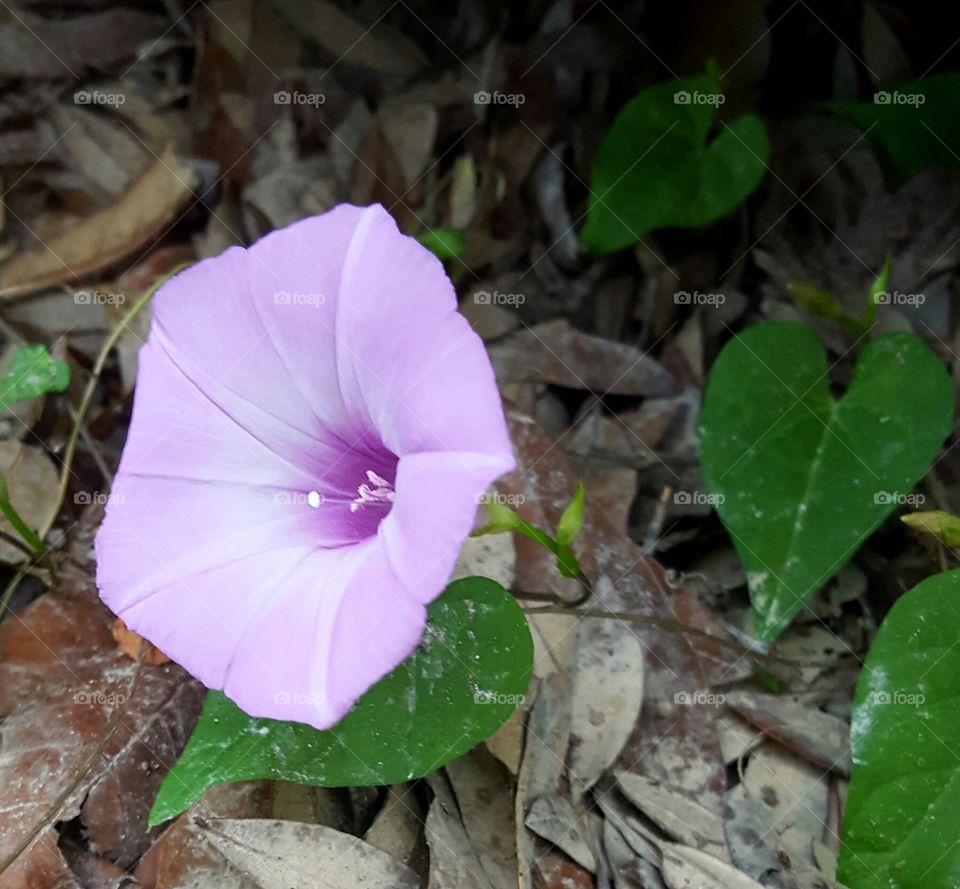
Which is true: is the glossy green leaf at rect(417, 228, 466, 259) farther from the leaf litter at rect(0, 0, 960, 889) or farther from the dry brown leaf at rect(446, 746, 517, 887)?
the dry brown leaf at rect(446, 746, 517, 887)

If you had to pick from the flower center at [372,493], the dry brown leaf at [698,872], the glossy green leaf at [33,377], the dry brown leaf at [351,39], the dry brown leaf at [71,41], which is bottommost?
the dry brown leaf at [698,872]

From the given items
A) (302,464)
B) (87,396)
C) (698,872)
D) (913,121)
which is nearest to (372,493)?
(302,464)

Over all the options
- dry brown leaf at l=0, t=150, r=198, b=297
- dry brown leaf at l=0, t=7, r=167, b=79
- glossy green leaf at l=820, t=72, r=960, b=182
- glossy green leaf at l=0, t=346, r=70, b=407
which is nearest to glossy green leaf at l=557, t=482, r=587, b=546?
glossy green leaf at l=0, t=346, r=70, b=407

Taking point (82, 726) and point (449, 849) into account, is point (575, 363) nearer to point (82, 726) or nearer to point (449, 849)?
point (449, 849)

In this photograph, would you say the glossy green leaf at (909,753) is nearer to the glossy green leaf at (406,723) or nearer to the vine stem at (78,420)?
the glossy green leaf at (406,723)

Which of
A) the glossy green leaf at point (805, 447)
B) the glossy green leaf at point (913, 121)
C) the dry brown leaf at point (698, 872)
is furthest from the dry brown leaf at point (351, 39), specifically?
the dry brown leaf at point (698, 872)

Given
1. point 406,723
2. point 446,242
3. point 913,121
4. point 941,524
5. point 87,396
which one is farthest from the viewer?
point 446,242
